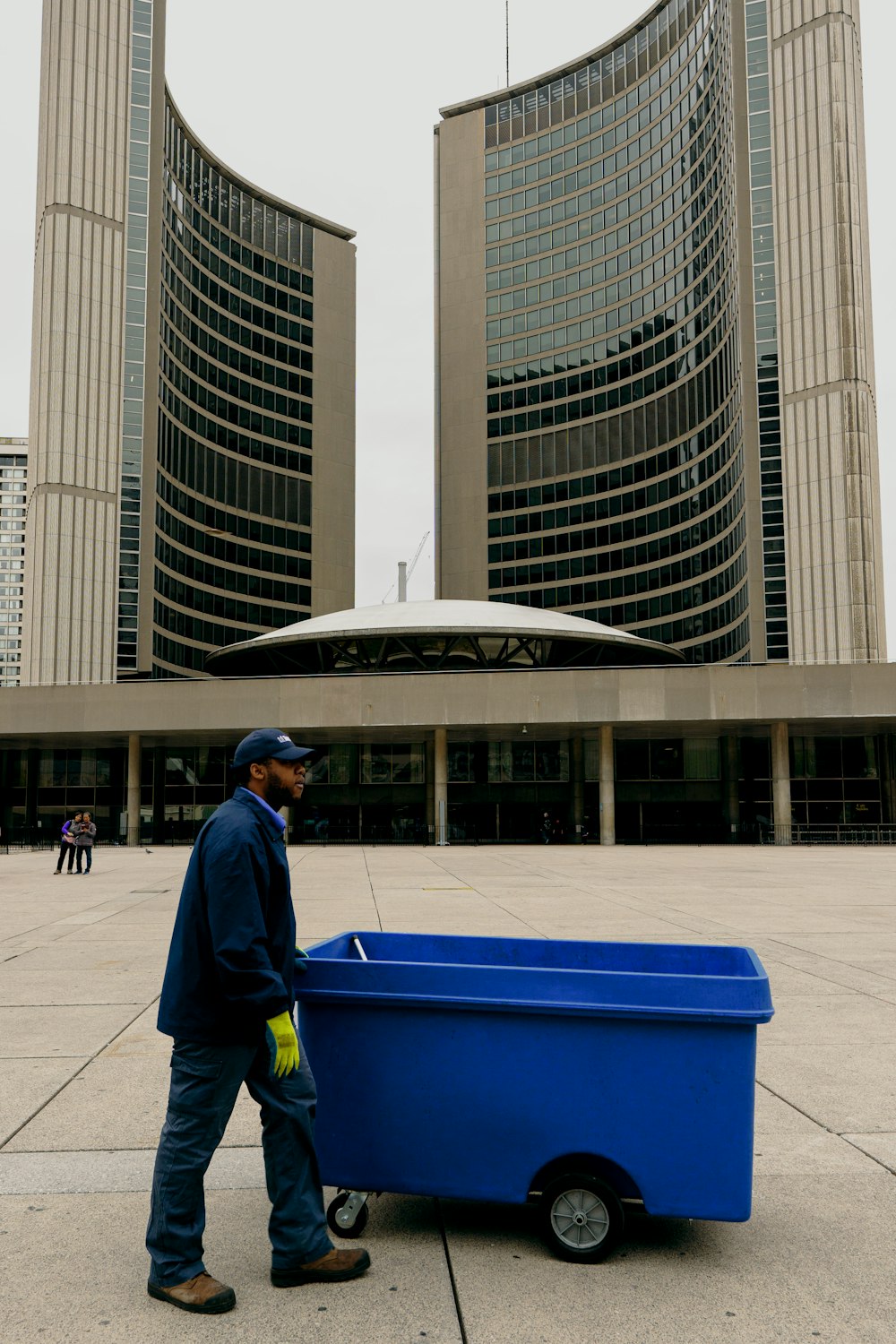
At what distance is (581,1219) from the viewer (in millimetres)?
4035

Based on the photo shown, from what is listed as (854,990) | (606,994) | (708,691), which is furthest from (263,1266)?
(708,691)

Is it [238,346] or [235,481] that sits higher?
[238,346]

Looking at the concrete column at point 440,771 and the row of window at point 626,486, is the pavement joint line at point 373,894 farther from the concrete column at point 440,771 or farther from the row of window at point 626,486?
the row of window at point 626,486

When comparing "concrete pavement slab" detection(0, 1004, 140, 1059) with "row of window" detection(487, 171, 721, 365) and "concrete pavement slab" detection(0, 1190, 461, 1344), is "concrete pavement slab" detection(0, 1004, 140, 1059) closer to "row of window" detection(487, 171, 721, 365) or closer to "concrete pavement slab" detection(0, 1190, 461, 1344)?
"concrete pavement slab" detection(0, 1190, 461, 1344)

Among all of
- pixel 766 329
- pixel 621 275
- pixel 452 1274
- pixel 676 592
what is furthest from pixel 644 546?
pixel 452 1274

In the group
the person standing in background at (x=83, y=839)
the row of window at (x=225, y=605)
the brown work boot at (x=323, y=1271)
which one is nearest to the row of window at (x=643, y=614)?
the row of window at (x=225, y=605)

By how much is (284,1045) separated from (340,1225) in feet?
3.24

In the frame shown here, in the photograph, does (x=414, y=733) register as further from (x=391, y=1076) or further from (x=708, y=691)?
(x=391, y=1076)

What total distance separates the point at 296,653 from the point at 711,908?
1672 inches

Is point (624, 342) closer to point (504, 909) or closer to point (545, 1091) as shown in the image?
point (504, 909)

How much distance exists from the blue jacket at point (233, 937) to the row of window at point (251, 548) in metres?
75.2

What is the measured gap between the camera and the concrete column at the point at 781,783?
45094 millimetres

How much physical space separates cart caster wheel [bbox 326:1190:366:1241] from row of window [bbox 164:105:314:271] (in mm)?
83633

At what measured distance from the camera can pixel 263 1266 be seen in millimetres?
4023
